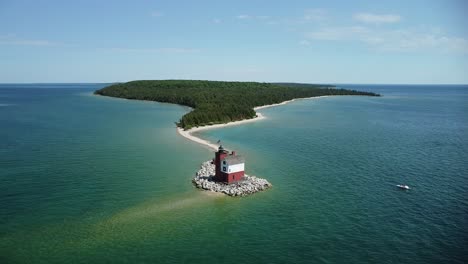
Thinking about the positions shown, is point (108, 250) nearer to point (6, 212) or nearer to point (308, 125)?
point (6, 212)

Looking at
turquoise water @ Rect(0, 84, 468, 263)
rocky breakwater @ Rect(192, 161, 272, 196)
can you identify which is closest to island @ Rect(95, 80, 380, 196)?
rocky breakwater @ Rect(192, 161, 272, 196)

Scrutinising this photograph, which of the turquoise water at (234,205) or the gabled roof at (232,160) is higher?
the gabled roof at (232,160)

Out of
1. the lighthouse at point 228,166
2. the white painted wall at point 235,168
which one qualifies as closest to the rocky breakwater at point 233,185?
the lighthouse at point 228,166

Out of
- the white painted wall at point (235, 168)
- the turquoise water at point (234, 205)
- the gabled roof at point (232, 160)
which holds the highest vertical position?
the gabled roof at point (232, 160)

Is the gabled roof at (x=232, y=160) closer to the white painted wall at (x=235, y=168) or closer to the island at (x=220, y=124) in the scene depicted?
the island at (x=220, y=124)

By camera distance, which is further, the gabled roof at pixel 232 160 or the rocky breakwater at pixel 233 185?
the gabled roof at pixel 232 160

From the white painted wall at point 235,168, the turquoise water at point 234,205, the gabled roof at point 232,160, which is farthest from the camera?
the white painted wall at point 235,168

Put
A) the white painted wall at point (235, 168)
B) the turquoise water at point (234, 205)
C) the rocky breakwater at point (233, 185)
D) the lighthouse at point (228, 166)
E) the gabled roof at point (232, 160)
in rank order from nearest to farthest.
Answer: the turquoise water at point (234, 205)
the rocky breakwater at point (233, 185)
the gabled roof at point (232, 160)
the lighthouse at point (228, 166)
the white painted wall at point (235, 168)

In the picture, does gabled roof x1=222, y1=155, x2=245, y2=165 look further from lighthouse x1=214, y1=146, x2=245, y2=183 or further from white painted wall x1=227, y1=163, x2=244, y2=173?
white painted wall x1=227, y1=163, x2=244, y2=173
